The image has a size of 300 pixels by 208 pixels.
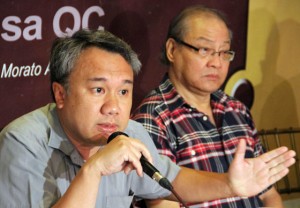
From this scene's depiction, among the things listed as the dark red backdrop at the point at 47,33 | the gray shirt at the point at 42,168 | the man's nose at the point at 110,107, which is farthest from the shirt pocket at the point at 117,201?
the dark red backdrop at the point at 47,33

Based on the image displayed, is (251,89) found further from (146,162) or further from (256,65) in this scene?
(146,162)

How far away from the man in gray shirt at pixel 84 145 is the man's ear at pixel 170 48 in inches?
30.9

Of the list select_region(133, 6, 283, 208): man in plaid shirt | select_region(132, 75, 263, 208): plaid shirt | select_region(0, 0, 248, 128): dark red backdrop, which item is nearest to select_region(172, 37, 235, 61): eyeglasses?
select_region(133, 6, 283, 208): man in plaid shirt

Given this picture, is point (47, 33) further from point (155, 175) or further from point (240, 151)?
point (155, 175)

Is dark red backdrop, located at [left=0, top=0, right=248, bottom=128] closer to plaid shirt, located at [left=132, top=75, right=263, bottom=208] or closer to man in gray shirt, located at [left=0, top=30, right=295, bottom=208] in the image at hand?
plaid shirt, located at [left=132, top=75, right=263, bottom=208]

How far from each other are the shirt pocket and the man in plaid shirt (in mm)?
444

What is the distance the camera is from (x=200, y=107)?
2674mm

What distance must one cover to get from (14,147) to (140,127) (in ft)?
1.99

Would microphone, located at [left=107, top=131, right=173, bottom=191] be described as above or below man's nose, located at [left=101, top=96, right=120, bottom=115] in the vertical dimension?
below

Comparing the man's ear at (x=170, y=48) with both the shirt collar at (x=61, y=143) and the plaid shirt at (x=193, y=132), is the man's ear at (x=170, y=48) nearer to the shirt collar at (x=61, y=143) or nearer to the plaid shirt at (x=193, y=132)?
the plaid shirt at (x=193, y=132)

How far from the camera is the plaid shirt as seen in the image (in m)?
2.42

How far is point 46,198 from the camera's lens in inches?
66.5

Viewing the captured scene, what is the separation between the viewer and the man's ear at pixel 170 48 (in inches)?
107

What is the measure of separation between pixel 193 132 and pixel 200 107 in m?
0.21
